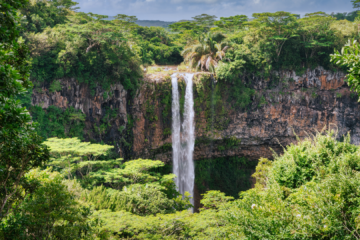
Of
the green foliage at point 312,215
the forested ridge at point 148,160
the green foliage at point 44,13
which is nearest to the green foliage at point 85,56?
the forested ridge at point 148,160

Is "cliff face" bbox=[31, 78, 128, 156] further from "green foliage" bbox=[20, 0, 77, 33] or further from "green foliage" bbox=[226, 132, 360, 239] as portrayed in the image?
"green foliage" bbox=[226, 132, 360, 239]

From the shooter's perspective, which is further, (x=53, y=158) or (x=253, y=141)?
(x=253, y=141)

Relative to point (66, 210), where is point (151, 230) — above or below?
below

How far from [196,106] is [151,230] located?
1448 cm

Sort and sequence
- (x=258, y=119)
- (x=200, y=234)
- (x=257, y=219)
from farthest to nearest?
(x=258, y=119) < (x=200, y=234) < (x=257, y=219)

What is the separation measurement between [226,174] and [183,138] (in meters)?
6.90

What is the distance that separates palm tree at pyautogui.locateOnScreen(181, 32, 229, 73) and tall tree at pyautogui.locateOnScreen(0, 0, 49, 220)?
61.9 feet

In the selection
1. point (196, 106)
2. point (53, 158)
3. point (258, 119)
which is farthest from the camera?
point (258, 119)

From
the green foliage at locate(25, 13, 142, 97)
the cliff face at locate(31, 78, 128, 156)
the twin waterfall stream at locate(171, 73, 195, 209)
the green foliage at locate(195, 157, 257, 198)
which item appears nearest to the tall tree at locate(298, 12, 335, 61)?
the twin waterfall stream at locate(171, 73, 195, 209)

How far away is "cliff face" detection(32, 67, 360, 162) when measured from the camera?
2019 centimetres

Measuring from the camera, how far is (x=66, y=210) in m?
5.34

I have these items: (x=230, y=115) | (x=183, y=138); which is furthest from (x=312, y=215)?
(x=230, y=115)

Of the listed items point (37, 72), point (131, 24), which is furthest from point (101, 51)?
point (131, 24)

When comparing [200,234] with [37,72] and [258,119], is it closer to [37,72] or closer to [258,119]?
[37,72]
